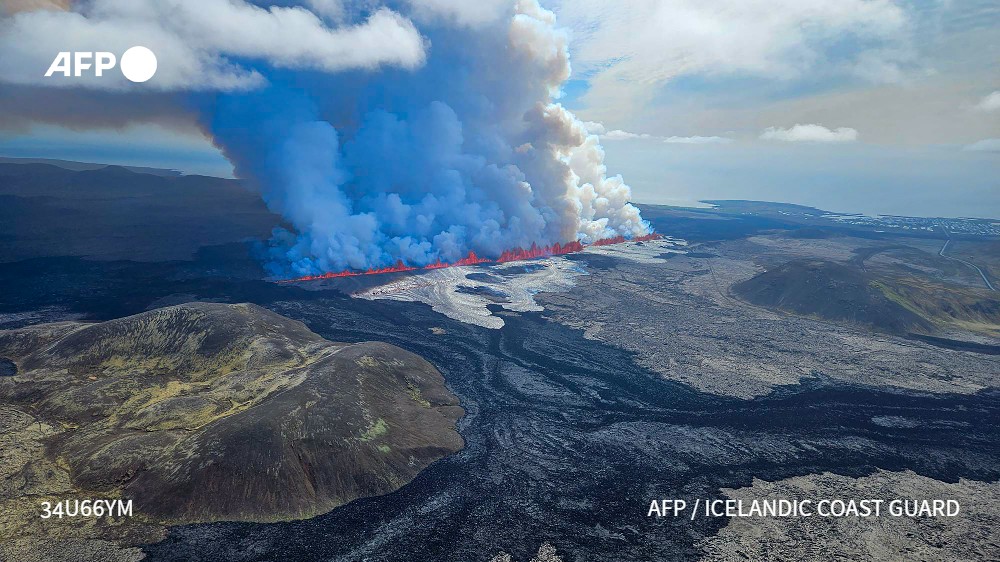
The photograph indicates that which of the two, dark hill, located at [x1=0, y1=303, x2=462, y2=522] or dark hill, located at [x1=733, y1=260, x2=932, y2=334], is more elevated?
dark hill, located at [x1=733, y1=260, x2=932, y2=334]

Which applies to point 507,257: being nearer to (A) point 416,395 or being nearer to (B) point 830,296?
(B) point 830,296

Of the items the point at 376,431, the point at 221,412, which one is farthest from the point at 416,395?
the point at 221,412

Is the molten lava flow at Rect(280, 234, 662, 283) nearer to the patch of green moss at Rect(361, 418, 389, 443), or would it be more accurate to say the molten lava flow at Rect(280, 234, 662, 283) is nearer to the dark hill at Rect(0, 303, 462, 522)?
the dark hill at Rect(0, 303, 462, 522)

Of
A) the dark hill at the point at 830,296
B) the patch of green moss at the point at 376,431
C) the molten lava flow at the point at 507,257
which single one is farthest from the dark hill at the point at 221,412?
the dark hill at the point at 830,296

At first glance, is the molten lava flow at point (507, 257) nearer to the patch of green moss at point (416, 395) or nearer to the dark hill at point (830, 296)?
the dark hill at point (830, 296)

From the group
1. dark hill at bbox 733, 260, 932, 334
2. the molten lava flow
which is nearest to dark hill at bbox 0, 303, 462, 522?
the molten lava flow

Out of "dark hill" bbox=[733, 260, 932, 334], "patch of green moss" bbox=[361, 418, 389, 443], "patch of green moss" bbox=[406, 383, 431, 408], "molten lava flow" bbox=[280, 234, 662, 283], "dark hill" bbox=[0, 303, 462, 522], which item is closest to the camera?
"dark hill" bbox=[0, 303, 462, 522]

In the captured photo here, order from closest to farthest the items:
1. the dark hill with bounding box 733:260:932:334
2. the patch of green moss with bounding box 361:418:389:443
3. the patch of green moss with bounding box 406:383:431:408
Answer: the patch of green moss with bounding box 361:418:389:443, the patch of green moss with bounding box 406:383:431:408, the dark hill with bounding box 733:260:932:334

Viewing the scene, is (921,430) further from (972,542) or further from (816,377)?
(972,542)
